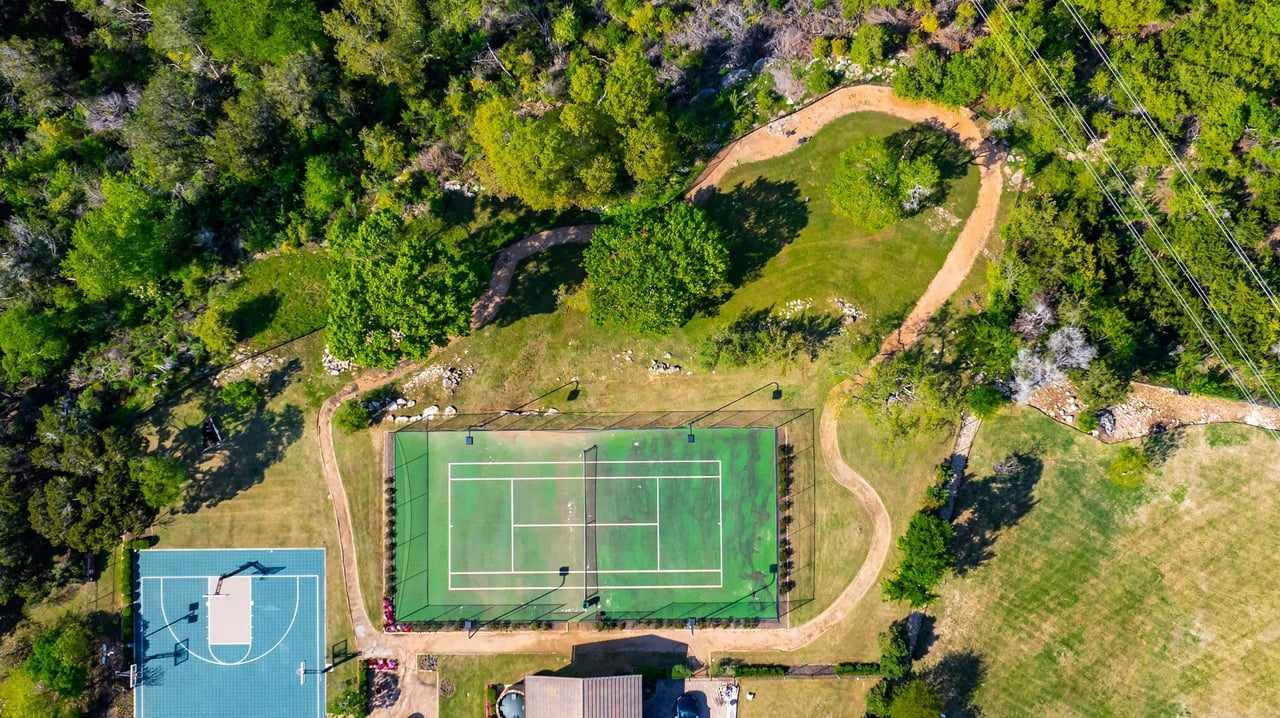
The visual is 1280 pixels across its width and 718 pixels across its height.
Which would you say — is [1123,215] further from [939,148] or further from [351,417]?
[351,417]

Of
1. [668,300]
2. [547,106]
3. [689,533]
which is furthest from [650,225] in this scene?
[689,533]

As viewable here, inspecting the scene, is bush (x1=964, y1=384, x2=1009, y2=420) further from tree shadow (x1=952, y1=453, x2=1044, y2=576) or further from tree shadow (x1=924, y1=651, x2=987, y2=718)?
tree shadow (x1=924, y1=651, x2=987, y2=718)

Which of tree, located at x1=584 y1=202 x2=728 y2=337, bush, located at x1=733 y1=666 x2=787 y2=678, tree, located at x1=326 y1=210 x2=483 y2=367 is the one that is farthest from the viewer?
bush, located at x1=733 y1=666 x2=787 y2=678

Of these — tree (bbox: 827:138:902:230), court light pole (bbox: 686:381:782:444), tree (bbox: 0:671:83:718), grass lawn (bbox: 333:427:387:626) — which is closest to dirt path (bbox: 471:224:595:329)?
grass lawn (bbox: 333:427:387:626)

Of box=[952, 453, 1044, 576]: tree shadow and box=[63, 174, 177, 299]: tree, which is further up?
box=[63, 174, 177, 299]: tree

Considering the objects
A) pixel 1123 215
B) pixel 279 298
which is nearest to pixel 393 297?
pixel 279 298

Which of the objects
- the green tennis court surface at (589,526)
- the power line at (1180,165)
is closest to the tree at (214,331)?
the green tennis court surface at (589,526)

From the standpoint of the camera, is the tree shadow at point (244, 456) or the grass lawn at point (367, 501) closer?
the grass lawn at point (367, 501)

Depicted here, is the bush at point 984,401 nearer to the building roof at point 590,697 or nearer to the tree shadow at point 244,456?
the building roof at point 590,697
